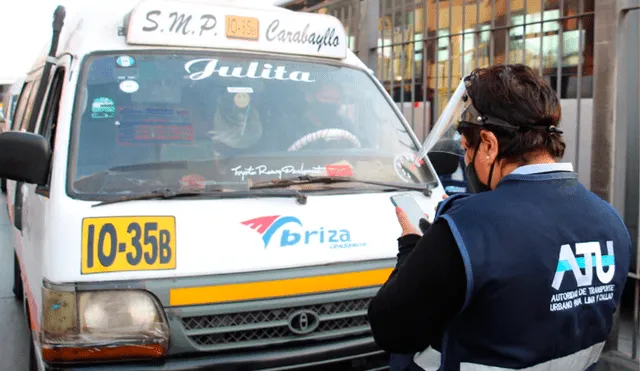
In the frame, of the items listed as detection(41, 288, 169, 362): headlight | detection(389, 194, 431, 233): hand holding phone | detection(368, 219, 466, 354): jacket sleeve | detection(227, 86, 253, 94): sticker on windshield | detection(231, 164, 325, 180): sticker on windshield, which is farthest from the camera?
detection(227, 86, 253, 94): sticker on windshield

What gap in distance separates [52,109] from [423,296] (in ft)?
8.96

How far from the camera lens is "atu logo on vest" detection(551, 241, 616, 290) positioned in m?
1.60

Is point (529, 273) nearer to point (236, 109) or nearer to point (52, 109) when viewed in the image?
point (236, 109)

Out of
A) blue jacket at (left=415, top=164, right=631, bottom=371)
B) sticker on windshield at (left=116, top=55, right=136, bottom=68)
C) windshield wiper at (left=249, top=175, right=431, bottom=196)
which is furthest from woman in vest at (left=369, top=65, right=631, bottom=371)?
sticker on windshield at (left=116, top=55, right=136, bottom=68)

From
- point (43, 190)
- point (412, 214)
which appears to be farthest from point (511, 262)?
point (43, 190)

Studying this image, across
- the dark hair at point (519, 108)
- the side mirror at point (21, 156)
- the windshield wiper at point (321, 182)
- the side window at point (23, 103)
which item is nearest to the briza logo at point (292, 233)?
the windshield wiper at point (321, 182)

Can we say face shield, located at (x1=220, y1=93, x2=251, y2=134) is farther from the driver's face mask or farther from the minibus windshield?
the driver's face mask

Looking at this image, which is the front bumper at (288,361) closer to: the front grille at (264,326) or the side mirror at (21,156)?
the front grille at (264,326)

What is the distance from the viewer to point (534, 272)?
157 centimetres

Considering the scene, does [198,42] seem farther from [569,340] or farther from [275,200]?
[569,340]

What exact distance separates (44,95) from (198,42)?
917 millimetres

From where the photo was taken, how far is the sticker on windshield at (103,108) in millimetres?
3232

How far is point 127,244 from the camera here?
2.75 m

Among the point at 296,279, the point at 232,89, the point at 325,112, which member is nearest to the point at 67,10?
the point at 232,89
